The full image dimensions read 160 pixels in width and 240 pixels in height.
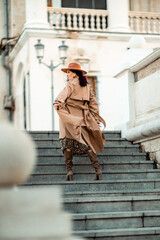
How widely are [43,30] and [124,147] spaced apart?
35.0ft

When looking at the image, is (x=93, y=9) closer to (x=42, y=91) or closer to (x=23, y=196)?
(x=42, y=91)

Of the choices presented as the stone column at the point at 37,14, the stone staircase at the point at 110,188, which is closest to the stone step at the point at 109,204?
the stone staircase at the point at 110,188

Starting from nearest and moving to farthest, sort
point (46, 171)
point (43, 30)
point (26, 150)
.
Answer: point (26, 150), point (46, 171), point (43, 30)

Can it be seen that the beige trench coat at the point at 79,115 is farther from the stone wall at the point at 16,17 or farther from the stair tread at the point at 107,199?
the stone wall at the point at 16,17

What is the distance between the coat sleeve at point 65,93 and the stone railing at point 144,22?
43.9 feet

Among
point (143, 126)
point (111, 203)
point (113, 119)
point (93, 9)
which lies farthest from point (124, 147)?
point (93, 9)

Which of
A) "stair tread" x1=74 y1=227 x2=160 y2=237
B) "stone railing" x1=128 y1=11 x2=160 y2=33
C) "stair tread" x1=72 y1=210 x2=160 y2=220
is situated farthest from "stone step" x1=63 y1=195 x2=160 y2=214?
"stone railing" x1=128 y1=11 x2=160 y2=33

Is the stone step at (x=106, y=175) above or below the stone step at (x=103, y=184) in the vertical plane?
above

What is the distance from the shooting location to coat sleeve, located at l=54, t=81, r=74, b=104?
10818mm

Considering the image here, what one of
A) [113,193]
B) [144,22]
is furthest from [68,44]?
[113,193]

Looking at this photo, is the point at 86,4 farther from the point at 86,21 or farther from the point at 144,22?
the point at 144,22

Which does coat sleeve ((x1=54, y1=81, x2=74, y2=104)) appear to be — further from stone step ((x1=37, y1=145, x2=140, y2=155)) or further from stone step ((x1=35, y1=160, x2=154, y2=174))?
stone step ((x1=37, y1=145, x2=140, y2=155))

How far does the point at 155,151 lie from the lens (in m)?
12.1

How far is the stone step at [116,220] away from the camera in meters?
8.25
